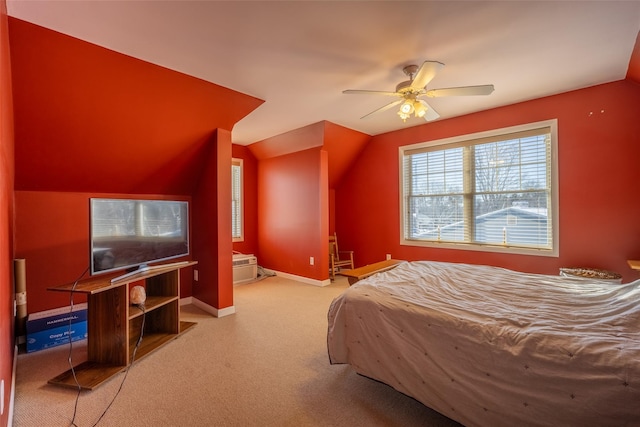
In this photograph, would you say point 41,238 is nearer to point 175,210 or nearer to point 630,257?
point 175,210

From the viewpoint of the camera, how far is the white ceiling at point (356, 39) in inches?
70.0

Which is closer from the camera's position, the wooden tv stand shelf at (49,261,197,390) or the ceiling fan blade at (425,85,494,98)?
the wooden tv stand shelf at (49,261,197,390)

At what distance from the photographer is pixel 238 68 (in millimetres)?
2494

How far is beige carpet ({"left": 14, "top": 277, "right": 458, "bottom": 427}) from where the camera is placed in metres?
1.65

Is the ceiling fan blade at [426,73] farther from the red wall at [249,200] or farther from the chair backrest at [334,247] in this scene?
the red wall at [249,200]

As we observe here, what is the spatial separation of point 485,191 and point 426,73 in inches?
91.5

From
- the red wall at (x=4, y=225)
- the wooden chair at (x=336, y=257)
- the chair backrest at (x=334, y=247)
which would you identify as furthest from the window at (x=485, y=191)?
the red wall at (x=4, y=225)

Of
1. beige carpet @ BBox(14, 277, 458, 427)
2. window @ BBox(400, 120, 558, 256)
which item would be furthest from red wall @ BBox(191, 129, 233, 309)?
window @ BBox(400, 120, 558, 256)

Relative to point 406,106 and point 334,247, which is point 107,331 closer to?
point 406,106

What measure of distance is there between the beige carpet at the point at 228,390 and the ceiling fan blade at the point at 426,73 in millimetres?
2299

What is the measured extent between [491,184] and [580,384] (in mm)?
3090

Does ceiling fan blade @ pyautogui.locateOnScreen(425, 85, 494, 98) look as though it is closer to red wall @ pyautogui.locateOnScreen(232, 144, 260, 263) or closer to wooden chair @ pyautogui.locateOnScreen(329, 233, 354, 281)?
wooden chair @ pyautogui.locateOnScreen(329, 233, 354, 281)

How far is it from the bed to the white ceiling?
1.86m

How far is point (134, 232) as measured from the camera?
→ 2.48 metres
